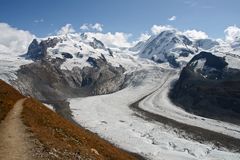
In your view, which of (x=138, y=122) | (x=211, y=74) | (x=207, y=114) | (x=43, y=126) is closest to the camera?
(x=43, y=126)

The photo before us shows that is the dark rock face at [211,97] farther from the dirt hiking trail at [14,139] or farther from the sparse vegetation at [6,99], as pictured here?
the dirt hiking trail at [14,139]

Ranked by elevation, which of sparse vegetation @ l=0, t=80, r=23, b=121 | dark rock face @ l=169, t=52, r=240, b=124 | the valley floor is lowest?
the valley floor

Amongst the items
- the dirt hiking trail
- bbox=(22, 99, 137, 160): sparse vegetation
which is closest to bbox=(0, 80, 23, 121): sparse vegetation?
the dirt hiking trail

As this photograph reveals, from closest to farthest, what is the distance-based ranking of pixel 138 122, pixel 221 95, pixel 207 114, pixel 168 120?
pixel 138 122, pixel 168 120, pixel 207 114, pixel 221 95

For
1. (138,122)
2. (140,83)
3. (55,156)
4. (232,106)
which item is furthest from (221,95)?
(55,156)

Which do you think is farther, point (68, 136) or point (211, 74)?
point (211, 74)

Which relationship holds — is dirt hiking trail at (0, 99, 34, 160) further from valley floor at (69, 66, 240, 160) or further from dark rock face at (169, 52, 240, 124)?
dark rock face at (169, 52, 240, 124)

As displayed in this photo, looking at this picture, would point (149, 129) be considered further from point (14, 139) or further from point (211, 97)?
point (211, 97)

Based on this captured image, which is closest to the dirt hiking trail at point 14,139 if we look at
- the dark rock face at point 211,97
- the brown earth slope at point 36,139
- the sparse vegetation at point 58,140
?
the brown earth slope at point 36,139

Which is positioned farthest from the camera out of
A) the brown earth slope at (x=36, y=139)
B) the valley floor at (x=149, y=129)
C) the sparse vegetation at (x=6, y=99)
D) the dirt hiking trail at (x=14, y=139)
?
the valley floor at (x=149, y=129)

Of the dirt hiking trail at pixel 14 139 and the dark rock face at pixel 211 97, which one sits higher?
the dirt hiking trail at pixel 14 139

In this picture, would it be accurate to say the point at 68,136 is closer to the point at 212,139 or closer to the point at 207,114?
the point at 212,139
